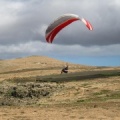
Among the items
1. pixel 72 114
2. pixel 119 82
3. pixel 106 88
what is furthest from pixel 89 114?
pixel 119 82

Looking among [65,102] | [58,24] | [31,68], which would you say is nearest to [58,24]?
[58,24]

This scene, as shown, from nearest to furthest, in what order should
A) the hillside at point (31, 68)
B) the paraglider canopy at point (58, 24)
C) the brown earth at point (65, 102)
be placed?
the brown earth at point (65, 102)
the paraglider canopy at point (58, 24)
the hillside at point (31, 68)

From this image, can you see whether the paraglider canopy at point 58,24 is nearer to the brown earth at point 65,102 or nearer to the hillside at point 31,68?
the brown earth at point 65,102

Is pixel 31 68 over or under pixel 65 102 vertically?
over

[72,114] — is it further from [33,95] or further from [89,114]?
[33,95]

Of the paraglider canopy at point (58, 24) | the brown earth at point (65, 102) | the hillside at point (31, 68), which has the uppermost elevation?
the paraglider canopy at point (58, 24)

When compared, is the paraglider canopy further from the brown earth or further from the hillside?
the hillside

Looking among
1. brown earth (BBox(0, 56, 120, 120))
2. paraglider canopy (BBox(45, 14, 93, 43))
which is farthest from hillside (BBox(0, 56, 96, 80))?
paraglider canopy (BBox(45, 14, 93, 43))

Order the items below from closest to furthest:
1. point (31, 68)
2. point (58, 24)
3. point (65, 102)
Answer: point (58, 24) < point (65, 102) < point (31, 68)

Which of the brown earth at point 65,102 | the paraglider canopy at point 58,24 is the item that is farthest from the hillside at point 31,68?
the paraglider canopy at point 58,24

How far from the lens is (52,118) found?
21.0 m

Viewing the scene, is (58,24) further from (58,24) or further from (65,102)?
(65,102)

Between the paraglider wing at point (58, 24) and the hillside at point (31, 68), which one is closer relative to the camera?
the paraglider wing at point (58, 24)

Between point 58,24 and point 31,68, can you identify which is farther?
point 31,68
